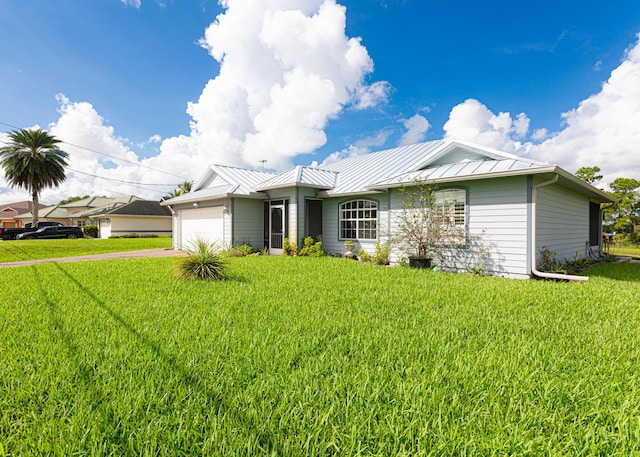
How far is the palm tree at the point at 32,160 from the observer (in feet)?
97.4

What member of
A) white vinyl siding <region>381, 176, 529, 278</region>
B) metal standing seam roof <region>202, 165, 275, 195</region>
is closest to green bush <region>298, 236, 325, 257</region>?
metal standing seam roof <region>202, 165, 275, 195</region>

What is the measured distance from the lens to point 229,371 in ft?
9.10

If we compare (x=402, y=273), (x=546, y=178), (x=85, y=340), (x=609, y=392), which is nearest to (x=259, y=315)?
(x=85, y=340)

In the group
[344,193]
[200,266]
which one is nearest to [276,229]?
[344,193]

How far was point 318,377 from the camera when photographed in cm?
267

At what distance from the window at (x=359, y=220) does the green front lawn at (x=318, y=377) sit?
24.4 feet

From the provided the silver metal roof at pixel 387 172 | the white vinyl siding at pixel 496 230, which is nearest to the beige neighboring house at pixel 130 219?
the silver metal roof at pixel 387 172

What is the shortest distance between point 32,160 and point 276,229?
31.4 meters

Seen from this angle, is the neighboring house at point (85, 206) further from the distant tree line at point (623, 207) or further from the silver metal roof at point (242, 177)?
the distant tree line at point (623, 207)

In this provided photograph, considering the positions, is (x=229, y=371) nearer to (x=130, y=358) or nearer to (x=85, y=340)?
(x=130, y=358)

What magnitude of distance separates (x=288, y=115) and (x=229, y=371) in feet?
51.7

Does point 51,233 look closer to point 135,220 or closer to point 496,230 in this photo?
point 135,220

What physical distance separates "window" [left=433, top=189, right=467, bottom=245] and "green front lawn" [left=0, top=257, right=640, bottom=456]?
4.42 m

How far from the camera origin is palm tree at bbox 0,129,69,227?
2969 centimetres
